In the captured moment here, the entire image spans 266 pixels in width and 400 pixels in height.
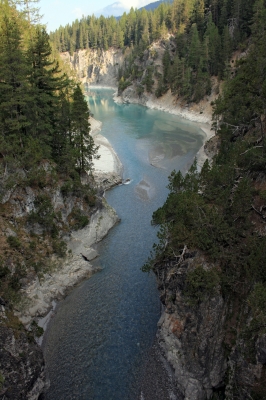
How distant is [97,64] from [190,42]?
286 ft

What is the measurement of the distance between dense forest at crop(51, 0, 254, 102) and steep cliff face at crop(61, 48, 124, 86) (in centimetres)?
944

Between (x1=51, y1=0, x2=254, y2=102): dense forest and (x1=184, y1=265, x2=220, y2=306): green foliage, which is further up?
(x1=51, y1=0, x2=254, y2=102): dense forest

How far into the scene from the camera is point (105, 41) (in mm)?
175875

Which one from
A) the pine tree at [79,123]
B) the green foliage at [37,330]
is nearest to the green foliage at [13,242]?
the green foliage at [37,330]

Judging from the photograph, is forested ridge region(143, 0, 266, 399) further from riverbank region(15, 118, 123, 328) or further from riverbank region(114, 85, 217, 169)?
riverbank region(114, 85, 217, 169)

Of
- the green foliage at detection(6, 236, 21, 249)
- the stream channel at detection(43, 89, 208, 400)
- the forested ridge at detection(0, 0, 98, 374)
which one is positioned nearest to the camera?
the stream channel at detection(43, 89, 208, 400)

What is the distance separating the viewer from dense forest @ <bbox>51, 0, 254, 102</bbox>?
87756 millimetres

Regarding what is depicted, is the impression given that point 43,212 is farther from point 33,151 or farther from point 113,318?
point 113,318

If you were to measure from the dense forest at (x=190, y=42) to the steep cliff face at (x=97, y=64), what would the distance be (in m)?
9.44

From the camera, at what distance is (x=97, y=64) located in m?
181

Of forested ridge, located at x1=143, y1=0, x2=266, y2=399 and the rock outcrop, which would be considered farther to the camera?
the rock outcrop

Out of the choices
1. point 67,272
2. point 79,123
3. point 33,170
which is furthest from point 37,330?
point 79,123

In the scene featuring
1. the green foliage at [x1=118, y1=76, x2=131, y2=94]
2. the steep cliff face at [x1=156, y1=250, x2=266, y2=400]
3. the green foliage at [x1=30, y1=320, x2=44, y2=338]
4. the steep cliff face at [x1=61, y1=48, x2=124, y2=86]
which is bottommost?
the green foliage at [x1=30, y1=320, x2=44, y2=338]

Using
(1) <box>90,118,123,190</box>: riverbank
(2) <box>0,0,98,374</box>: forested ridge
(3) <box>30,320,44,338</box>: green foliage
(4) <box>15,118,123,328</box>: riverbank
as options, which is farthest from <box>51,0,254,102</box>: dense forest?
(3) <box>30,320,44,338</box>: green foliage
